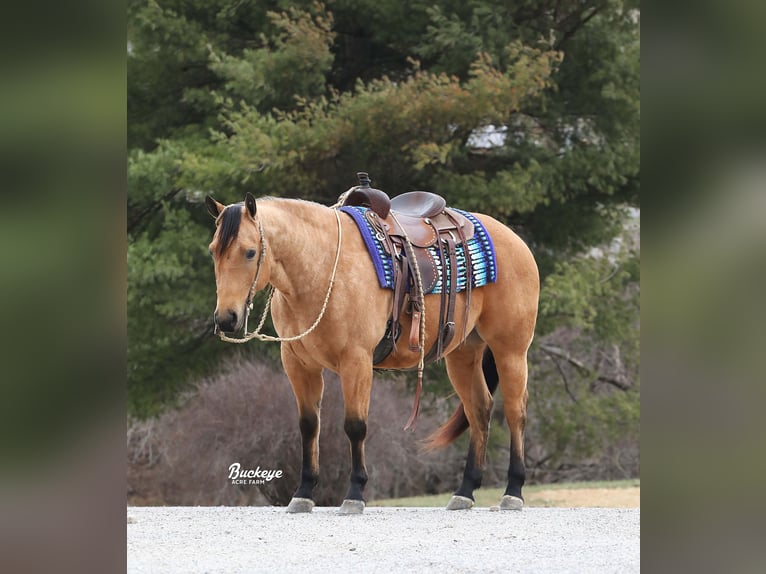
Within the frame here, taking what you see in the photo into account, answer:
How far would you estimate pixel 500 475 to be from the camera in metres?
13.7

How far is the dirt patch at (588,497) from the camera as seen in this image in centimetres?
1030

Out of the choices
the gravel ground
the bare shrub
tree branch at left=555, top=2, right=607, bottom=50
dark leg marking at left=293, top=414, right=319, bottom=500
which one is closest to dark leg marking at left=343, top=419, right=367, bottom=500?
the gravel ground

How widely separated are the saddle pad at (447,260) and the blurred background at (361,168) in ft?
12.0

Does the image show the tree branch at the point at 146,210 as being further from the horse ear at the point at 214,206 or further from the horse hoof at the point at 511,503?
the horse hoof at the point at 511,503

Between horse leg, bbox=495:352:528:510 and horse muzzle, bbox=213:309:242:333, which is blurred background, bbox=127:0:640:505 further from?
horse muzzle, bbox=213:309:242:333

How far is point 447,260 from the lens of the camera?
6.16 metres

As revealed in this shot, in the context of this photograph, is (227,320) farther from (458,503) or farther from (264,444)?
(264,444)

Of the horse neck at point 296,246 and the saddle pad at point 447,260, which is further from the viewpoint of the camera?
the saddle pad at point 447,260

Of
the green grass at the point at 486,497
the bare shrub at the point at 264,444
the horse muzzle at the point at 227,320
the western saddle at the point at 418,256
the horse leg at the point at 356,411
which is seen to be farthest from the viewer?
the green grass at the point at 486,497

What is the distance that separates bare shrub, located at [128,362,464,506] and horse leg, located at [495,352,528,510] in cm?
276

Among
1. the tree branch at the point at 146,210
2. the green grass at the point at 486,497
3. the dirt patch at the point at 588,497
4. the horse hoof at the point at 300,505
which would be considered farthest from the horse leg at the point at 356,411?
the tree branch at the point at 146,210

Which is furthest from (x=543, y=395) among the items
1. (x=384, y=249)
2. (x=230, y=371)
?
(x=384, y=249)

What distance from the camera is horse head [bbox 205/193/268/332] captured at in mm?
5082
